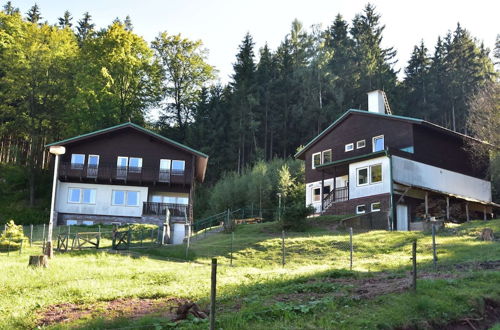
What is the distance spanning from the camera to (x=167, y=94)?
65.3 m

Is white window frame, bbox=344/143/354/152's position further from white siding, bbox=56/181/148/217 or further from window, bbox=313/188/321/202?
white siding, bbox=56/181/148/217

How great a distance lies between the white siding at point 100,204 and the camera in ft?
141

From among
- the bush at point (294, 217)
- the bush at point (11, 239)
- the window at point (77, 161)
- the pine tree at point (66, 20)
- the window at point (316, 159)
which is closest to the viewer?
the bush at point (11, 239)

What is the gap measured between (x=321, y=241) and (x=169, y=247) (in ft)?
28.0

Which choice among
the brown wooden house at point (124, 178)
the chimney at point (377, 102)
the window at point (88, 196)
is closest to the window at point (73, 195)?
the brown wooden house at point (124, 178)

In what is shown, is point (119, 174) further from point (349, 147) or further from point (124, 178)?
point (349, 147)

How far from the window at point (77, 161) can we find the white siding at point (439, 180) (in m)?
25.2

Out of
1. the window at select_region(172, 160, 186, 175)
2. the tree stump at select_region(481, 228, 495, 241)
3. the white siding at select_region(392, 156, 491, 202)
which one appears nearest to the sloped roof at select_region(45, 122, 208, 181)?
the window at select_region(172, 160, 186, 175)

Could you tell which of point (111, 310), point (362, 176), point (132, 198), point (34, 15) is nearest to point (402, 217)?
point (362, 176)

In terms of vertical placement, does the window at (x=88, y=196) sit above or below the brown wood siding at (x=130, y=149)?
below

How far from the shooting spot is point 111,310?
12.2 meters

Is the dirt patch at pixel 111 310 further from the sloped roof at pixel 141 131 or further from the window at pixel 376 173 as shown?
the sloped roof at pixel 141 131

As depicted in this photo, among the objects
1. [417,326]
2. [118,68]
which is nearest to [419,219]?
[417,326]

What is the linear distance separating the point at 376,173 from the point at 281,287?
73.6 feet
